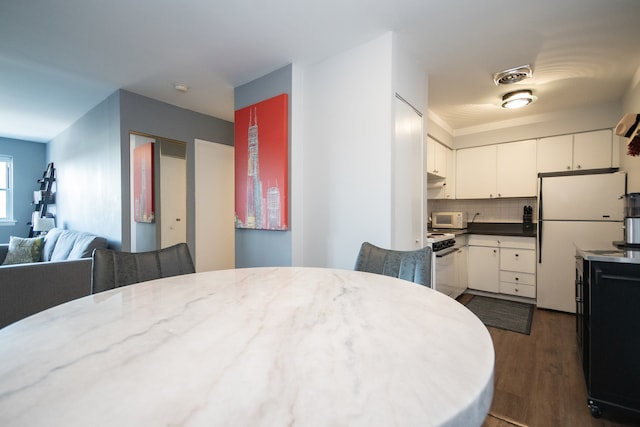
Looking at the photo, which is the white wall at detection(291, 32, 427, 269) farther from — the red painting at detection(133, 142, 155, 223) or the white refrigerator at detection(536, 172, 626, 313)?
the red painting at detection(133, 142, 155, 223)

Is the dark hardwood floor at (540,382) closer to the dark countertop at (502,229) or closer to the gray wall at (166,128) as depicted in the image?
the dark countertop at (502,229)

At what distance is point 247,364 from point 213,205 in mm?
3677

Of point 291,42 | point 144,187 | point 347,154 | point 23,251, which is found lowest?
point 23,251

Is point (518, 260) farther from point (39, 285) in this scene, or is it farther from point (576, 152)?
point (39, 285)

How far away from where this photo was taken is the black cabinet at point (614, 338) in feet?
4.88

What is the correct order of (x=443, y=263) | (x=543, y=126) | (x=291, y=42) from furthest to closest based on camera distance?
(x=543, y=126)
(x=443, y=263)
(x=291, y=42)

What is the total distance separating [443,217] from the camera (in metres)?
3.93

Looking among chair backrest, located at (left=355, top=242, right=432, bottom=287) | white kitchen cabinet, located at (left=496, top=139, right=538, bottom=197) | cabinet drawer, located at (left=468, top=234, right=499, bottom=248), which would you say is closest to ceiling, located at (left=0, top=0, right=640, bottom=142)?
white kitchen cabinet, located at (left=496, top=139, right=538, bottom=197)

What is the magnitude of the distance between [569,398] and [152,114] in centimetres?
443

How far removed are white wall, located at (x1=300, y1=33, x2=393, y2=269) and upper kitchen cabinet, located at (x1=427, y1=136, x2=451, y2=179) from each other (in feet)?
5.29

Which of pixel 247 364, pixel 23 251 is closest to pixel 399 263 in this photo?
pixel 247 364

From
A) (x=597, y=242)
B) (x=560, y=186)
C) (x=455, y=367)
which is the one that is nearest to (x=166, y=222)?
(x=455, y=367)

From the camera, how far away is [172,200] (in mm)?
4031

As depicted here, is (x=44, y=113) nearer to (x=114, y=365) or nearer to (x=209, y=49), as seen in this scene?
(x=209, y=49)
